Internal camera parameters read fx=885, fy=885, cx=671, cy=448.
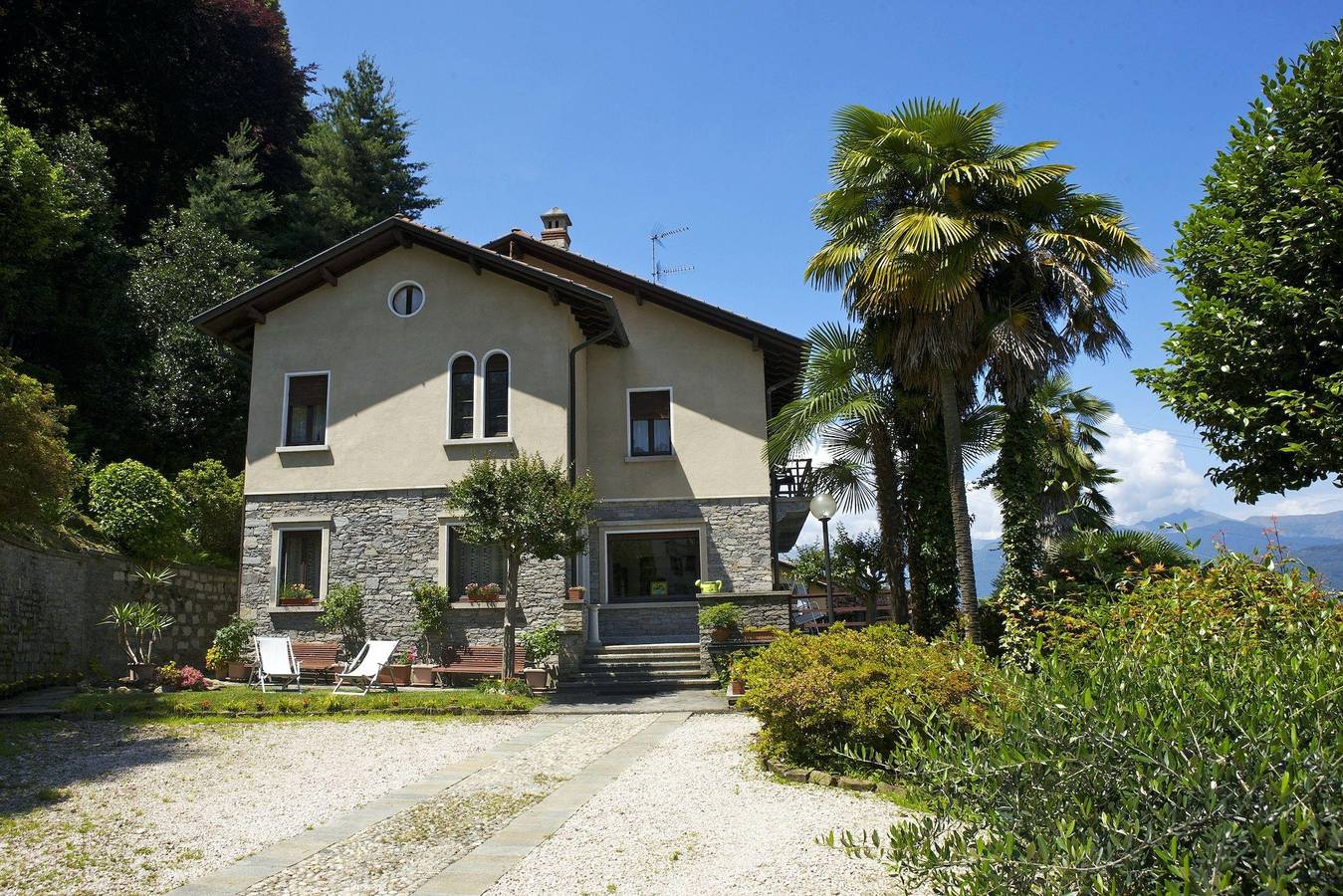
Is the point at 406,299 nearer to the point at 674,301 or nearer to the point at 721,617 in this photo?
the point at 674,301

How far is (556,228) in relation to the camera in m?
21.6

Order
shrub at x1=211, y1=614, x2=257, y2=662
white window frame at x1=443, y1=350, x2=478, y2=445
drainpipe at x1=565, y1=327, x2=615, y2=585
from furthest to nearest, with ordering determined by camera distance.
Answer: white window frame at x1=443, y1=350, x2=478, y2=445 → drainpipe at x1=565, y1=327, x2=615, y2=585 → shrub at x1=211, y1=614, x2=257, y2=662

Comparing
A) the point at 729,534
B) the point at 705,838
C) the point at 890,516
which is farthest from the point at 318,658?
the point at 705,838

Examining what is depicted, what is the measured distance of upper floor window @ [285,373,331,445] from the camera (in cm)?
1789

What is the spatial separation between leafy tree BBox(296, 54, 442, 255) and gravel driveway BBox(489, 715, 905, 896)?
91.8 ft

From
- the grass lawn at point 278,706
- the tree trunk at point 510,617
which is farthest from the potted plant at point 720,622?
the grass lawn at point 278,706

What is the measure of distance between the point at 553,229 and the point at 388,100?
1981 cm

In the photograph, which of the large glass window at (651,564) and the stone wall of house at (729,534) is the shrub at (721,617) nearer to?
the stone wall of house at (729,534)

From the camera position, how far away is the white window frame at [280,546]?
55.9 ft

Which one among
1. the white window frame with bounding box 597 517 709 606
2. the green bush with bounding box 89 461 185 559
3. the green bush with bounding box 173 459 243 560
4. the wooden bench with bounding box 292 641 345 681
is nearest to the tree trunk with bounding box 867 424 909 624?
the white window frame with bounding box 597 517 709 606

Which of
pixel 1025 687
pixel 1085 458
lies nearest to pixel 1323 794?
pixel 1025 687

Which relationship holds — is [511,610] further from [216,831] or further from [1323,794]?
[1323,794]

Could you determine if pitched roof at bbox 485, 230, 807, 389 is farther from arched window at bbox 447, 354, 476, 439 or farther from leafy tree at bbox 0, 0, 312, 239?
leafy tree at bbox 0, 0, 312, 239

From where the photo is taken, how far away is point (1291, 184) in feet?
27.9
